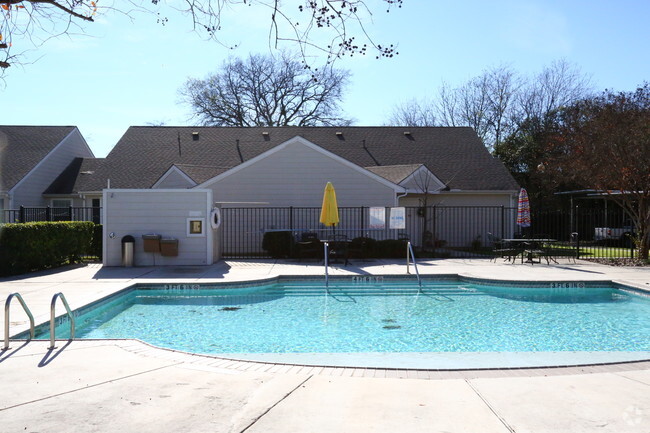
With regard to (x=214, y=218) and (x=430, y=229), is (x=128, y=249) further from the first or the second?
(x=430, y=229)

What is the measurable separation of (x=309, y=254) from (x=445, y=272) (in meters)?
4.98

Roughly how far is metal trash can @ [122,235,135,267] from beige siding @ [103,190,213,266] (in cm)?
28

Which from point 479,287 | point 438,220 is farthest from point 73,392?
point 438,220

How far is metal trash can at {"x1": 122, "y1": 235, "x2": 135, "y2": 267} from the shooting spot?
16141 mm

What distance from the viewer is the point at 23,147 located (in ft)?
91.7

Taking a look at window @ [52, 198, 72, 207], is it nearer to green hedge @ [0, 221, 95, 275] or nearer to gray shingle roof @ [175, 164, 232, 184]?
gray shingle roof @ [175, 164, 232, 184]

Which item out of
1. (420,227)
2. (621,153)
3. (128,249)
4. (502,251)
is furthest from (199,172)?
(621,153)

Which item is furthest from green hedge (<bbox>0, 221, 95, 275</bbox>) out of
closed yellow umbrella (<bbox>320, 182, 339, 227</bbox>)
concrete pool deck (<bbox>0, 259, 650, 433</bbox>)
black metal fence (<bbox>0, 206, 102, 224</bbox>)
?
concrete pool deck (<bbox>0, 259, 650, 433</bbox>)

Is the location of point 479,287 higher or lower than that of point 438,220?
lower

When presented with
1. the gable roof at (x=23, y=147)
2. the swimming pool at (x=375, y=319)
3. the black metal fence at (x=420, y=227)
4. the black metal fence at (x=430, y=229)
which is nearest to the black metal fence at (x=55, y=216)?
the black metal fence at (x=420, y=227)

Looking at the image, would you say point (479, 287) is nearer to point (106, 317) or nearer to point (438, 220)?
point (106, 317)

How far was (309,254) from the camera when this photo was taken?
1812cm

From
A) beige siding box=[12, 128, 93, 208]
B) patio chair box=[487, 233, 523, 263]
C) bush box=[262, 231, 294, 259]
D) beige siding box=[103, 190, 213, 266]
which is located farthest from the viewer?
beige siding box=[12, 128, 93, 208]

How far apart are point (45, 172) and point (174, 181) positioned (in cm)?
896
